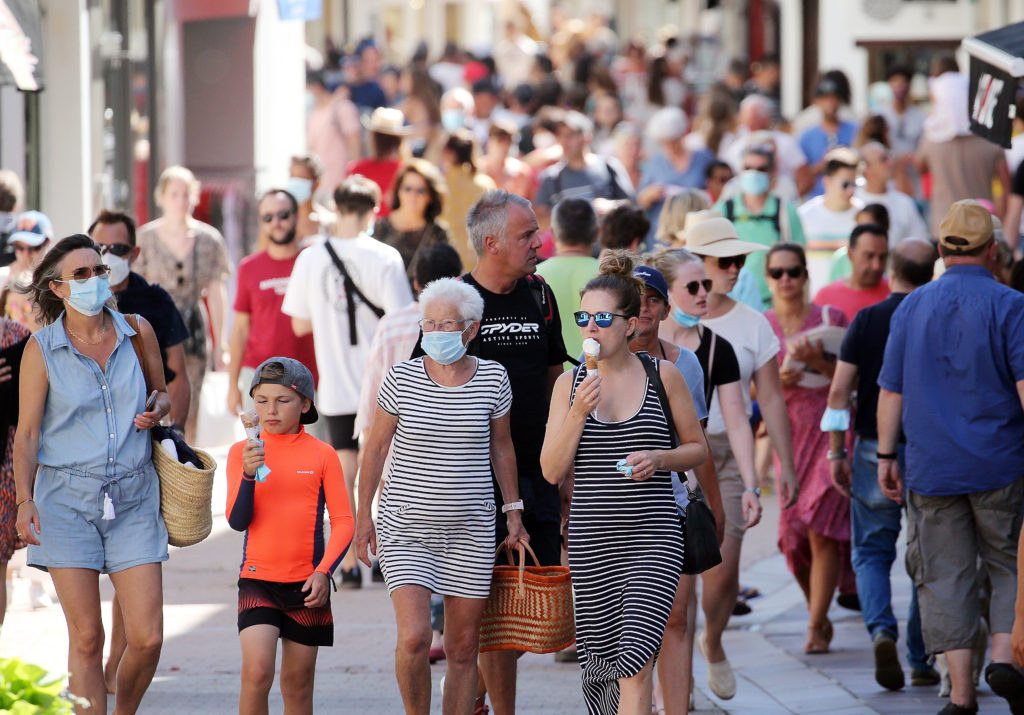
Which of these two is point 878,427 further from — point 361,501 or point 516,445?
point 361,501

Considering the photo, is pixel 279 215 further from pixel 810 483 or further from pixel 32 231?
pixel 810 483

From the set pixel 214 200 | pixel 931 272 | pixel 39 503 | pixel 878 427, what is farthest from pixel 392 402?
pixel 214 200

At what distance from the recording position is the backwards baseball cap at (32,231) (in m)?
8.43

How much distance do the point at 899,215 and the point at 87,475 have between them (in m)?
7.77

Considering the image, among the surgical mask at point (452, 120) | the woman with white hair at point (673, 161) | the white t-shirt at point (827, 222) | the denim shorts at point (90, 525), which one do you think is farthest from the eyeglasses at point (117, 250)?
the surgical mask at point (452, 120)

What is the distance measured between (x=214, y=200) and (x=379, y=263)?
734 cm

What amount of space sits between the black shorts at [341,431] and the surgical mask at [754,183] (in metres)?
3.40

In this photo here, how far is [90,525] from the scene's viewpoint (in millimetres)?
5828

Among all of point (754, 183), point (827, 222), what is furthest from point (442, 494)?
point (827, 222)

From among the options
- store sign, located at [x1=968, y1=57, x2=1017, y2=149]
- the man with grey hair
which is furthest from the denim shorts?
store sign, located at [x1=968, y1=57, x2=1017, y2=149]

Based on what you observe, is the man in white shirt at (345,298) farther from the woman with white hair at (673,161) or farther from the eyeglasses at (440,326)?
the woman with white hair at (673,161)

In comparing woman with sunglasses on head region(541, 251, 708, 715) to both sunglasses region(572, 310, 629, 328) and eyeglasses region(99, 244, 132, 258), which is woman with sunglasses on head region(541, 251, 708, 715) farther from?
eyeglasses region(99, 244, 132, 258)

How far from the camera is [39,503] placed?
5.85 m

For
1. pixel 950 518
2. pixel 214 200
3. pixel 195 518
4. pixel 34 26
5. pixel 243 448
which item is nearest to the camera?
pixel 243 448
